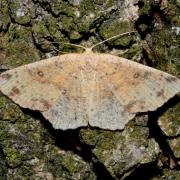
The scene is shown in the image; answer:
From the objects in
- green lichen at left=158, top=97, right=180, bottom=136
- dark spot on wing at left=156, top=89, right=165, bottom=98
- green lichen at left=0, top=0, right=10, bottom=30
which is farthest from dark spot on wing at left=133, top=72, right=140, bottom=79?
green lichen at left=0, top=0, right=10, bottom=30

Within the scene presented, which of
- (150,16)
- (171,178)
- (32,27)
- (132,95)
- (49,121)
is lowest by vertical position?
(171,178)

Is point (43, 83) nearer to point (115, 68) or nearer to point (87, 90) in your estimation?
point (87, 90)

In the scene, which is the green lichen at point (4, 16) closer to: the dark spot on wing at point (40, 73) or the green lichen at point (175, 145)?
the dark spot on wing at point (40, 73)

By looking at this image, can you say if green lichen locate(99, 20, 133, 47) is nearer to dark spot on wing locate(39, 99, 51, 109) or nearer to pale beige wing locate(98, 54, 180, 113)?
pale beige wing locate(98, 54, 180, 113)

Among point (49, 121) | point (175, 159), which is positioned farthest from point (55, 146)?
point (175, 159)

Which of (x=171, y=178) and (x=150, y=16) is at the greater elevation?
(x=150, y=16)

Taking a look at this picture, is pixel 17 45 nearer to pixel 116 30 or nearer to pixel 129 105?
pixel 116 30
